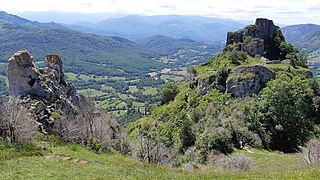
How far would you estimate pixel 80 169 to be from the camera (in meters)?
29.5

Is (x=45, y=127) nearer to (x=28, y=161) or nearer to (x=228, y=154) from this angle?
(x=28, y=161)

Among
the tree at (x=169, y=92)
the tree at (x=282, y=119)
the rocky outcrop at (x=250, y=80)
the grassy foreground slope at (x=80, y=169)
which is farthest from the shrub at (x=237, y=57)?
the grassy foreground slope at (x=80, y=169)

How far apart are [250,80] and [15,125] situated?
55.0 m

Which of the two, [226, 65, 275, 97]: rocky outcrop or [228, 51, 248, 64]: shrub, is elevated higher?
[228, 51, 248, 64]: shrub

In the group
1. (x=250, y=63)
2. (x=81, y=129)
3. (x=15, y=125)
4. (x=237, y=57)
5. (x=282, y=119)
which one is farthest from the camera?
(x=237, y=57)

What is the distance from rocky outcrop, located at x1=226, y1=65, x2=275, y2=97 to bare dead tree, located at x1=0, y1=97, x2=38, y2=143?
171 feet

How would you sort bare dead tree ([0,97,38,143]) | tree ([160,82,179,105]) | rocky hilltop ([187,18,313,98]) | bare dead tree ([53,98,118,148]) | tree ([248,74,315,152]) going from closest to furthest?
bare dead tree ([0,97,38,143]) → bare dead tree ([53,98,118,148]) → tree ([248,74,315,152]) → rocky hilltop ([187,18,313,98]) → tree ([160,82,179,105])

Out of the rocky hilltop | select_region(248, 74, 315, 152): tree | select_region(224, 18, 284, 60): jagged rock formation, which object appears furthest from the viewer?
select_region(224, 18, 284, 60): jagged rock formation

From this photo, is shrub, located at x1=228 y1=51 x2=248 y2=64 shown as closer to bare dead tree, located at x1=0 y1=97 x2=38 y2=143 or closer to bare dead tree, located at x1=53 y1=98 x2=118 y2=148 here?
bare dead tree, located at x1=53 y1=98 x2=118 y2=148

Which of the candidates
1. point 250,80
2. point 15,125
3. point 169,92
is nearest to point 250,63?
point 250,80

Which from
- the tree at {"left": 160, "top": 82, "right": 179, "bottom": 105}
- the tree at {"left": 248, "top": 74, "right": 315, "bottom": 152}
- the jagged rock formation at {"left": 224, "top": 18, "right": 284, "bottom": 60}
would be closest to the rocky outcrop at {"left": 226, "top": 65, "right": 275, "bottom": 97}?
the tree at {"left": 248, "top": 74, "right": 315, "bottom": 152}

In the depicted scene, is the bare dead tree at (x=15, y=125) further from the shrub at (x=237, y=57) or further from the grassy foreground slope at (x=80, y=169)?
the shrub at (x=237, y=57)

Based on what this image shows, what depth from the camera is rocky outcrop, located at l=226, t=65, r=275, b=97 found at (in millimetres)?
80250

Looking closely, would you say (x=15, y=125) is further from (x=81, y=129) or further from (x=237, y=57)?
(x=237, y=57)
